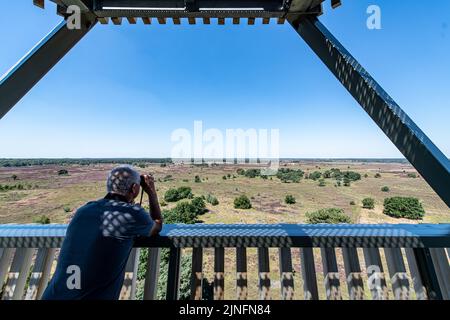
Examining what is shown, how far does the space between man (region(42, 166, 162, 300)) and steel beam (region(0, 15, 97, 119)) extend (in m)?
0.66

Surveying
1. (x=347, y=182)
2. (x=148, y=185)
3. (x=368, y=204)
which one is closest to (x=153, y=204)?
(x=148, y=185)

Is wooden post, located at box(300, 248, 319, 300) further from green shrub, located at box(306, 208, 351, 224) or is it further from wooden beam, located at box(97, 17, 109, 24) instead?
green shrub, located at box(306, 208, 351, 224)

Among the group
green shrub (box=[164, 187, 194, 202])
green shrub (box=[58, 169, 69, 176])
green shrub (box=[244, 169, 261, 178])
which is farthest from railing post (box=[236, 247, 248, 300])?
green shrub (box=[244, 169, 261, 178])

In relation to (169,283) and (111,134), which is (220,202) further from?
(169,283)

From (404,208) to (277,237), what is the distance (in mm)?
31669

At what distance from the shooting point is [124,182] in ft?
3.12

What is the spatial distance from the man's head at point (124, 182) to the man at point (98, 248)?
49 millimetres

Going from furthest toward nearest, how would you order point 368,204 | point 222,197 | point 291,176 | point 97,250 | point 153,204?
1. point 291,176
2. point 222,197
3. point 368,204
4. point 153,204
5. point 97,250

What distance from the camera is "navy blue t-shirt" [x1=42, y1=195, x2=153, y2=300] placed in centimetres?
71

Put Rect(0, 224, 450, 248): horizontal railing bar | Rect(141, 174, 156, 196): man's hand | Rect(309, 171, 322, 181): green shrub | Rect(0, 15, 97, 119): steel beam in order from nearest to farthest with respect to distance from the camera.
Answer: Rect(0, 224, 450, 248): horizontal railing bar → Rect(0, 15, 97, 119): steel beam → Rect(141, 174, 156, 196): man's hand → Rect(309, 171, 322, 181): green shrub

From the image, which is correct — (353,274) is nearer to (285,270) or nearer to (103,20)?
(285,270)

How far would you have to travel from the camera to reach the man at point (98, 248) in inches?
27.9

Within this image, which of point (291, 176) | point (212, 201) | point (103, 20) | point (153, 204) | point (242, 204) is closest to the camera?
point (153, 204)

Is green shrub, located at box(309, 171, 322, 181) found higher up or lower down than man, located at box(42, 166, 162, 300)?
higher up
